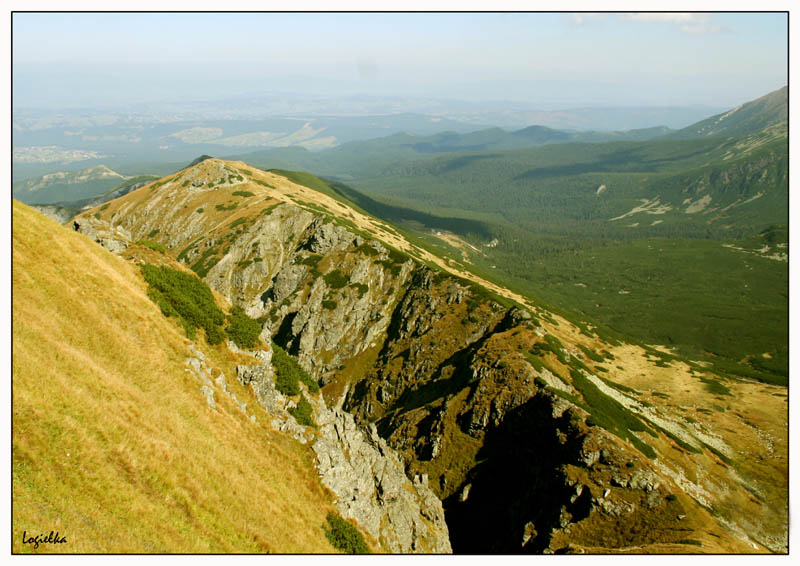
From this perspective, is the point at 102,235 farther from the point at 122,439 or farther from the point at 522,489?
the point at 522,489

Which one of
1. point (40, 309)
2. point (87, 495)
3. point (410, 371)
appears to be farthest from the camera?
point (410, 371)

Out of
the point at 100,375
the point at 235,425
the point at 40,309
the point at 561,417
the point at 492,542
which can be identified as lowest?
the point at 492,542

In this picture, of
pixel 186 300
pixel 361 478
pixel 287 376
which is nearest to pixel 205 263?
pixel 186 300

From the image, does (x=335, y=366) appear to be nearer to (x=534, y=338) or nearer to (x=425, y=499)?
(x=534, y=338)

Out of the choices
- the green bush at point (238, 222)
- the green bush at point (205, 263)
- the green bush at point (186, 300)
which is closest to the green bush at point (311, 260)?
the green bush at point (205, 263)

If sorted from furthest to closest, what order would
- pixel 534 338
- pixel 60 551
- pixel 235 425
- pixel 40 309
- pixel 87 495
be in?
pixel 534 338 < pixel 235 425 < pixel 40 309 < pixel 87 495 < pixel 60 551

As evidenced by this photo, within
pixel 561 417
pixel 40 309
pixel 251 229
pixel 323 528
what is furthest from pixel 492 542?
pixel 251 229

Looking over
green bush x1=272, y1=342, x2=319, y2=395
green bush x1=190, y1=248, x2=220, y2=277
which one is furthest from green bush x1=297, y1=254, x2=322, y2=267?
green bush x1=272, y1=342, x2=319, y2=395
